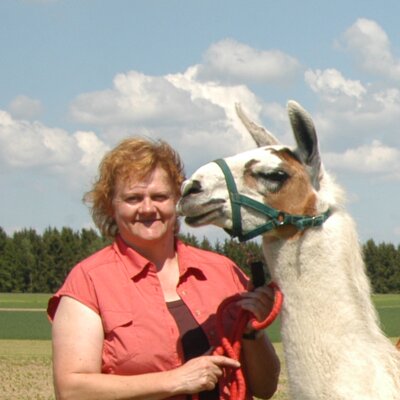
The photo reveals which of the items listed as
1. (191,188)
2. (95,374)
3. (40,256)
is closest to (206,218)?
(191,188)

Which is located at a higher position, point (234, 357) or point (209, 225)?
point (209, 225)

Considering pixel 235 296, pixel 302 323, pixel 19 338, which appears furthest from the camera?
pixel 19 338

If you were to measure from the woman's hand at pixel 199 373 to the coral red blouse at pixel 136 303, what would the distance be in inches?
5.6

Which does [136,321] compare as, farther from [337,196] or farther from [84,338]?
[337,196]

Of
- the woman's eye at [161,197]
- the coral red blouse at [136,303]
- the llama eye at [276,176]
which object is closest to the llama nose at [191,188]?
the llama eye at [276,176]

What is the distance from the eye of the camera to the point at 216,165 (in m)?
3.97

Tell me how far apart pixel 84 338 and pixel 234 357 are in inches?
26.2

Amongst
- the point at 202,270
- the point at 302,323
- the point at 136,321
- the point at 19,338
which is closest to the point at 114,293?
→ the point at 136,321

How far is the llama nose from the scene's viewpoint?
3.90 m

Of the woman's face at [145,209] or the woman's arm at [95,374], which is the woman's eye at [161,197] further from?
the woman's arm at [95,374]

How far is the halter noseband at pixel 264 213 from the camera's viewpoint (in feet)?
12.9

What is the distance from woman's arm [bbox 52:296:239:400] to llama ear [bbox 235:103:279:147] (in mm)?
974

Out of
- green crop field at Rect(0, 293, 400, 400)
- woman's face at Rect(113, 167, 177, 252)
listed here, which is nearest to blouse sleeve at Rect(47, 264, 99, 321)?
woman's face at Rect(113, 167, 177, 252)

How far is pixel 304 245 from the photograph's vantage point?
3.96 metres
